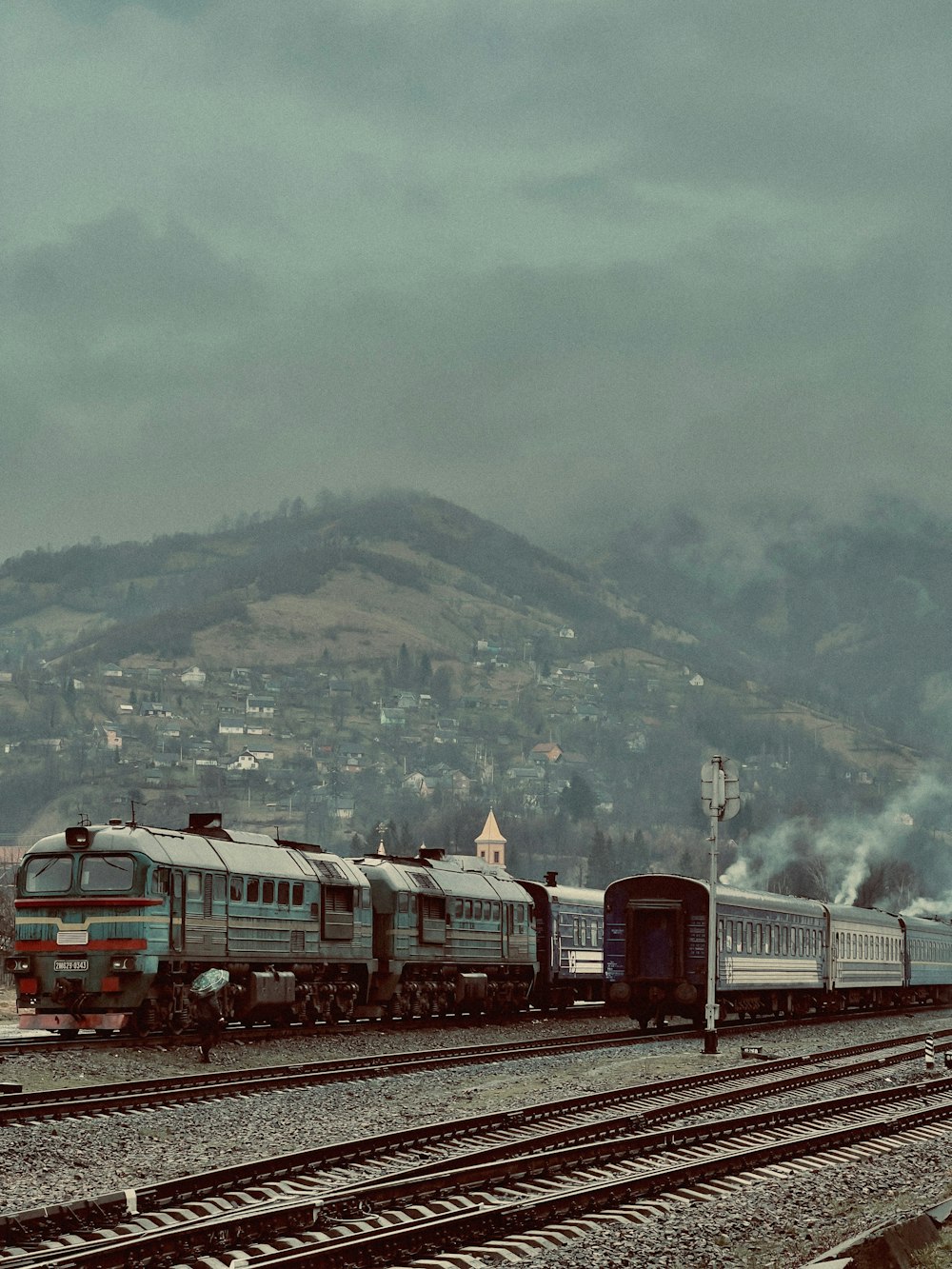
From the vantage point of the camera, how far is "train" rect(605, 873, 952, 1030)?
49156mm

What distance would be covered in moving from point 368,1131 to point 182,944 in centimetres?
1511

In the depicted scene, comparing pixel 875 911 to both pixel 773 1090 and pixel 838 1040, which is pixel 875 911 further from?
pixel 773 1090

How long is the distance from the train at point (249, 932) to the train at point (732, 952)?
5.38m

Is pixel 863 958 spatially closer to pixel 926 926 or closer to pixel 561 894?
pixel 561 894

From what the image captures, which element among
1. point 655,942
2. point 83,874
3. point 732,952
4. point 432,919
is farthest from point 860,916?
point 83,874

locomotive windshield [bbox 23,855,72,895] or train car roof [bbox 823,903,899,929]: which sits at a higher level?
locomotive windshield [bbox 23,855,72,895]

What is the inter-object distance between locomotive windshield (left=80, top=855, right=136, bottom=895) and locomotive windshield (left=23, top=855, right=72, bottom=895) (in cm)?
46

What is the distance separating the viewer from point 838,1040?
48.1 metres

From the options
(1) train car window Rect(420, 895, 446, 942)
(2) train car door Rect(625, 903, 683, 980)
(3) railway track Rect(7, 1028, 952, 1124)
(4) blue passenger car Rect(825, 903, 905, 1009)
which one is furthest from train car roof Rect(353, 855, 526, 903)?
(4) blue passenger car Rect(825, 903, 905, 1009)

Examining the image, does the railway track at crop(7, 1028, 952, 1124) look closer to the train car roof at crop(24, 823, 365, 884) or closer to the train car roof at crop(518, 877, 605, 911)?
the train car roof at crop(24, 823, 365, 884)

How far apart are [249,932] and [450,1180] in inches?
935

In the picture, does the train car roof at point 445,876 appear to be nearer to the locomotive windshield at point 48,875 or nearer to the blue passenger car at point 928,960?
the locomotive windshield at point 48,875

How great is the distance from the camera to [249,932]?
4166 cm

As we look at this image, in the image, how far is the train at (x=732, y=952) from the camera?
49156 mm
